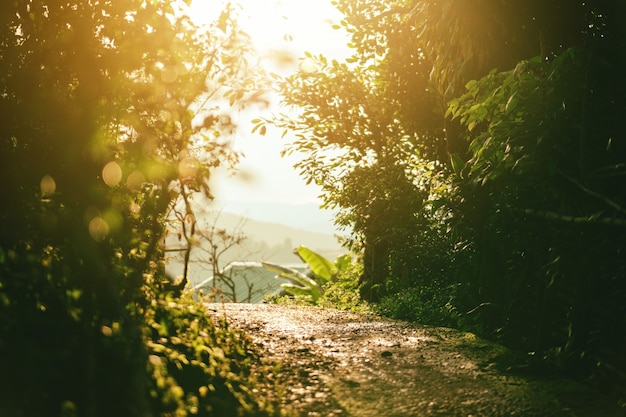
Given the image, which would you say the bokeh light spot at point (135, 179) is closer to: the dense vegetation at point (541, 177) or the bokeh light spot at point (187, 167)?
the bokeh light spot at point (187, 167)

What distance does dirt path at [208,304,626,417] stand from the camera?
450 cm

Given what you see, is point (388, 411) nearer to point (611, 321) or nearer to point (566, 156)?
point (611, 321)

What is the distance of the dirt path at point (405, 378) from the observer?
4500mm

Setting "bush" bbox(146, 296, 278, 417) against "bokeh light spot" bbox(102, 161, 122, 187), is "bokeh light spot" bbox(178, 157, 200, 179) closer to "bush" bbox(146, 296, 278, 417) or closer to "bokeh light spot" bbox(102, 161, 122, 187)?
"bokeh light spot" bbox(102, 161, 122, 187)

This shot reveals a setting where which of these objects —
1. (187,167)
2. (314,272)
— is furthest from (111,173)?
(314,272)

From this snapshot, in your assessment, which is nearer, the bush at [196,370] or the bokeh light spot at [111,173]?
the bush at [196,370]

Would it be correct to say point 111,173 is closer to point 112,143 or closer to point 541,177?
point 112,143

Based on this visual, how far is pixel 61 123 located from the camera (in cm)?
462

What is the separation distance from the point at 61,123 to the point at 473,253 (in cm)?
477

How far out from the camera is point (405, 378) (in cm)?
543

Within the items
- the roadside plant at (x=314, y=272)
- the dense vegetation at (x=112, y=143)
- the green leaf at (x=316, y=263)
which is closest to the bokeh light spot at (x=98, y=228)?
the dense vegetation at (x=112, y=143)

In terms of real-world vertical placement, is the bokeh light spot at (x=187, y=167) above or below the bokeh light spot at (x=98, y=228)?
above

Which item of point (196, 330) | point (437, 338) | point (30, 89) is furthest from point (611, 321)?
point (30, 89)

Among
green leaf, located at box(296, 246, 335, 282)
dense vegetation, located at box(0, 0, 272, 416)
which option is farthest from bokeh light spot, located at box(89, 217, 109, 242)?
green leaf, located at box(296, 246, 335, 282)
